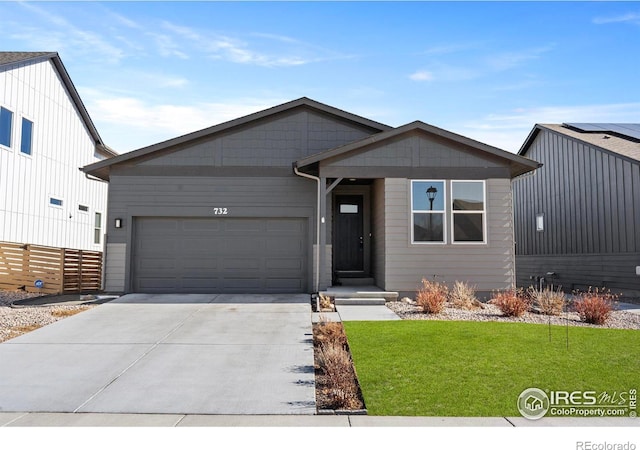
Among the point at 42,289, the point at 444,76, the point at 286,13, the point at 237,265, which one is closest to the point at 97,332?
the point at 237,265

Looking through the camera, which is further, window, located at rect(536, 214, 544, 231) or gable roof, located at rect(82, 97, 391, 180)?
window, located at rect(536, 214, 544, 231)

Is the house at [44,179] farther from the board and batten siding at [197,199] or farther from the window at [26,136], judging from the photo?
the board and batten siding at [197,199]

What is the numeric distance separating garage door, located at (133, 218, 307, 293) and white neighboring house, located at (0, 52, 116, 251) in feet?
9.29

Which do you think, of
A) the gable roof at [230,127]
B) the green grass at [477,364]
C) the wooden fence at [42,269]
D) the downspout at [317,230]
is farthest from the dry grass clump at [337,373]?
the wooden fence at [42,269]

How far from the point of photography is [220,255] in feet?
40.5

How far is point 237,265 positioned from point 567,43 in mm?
10027

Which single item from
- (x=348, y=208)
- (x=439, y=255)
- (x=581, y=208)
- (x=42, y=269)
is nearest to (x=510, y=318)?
(x=439, y=255)

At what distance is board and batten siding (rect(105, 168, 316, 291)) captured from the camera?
12.3 metres

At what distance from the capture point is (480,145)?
36.8ft

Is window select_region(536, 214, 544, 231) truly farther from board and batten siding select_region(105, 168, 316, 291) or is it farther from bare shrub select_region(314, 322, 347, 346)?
bare shrub select_region(314, 322, 347, 346)

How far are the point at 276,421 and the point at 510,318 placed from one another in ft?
20.2

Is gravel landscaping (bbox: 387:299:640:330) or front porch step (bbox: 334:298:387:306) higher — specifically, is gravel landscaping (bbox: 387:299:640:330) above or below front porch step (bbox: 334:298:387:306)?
below

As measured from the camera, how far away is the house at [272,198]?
11328 millimetres

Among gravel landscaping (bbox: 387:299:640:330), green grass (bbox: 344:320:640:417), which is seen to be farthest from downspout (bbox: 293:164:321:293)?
green grass (bbox: 344:320:640:417)
